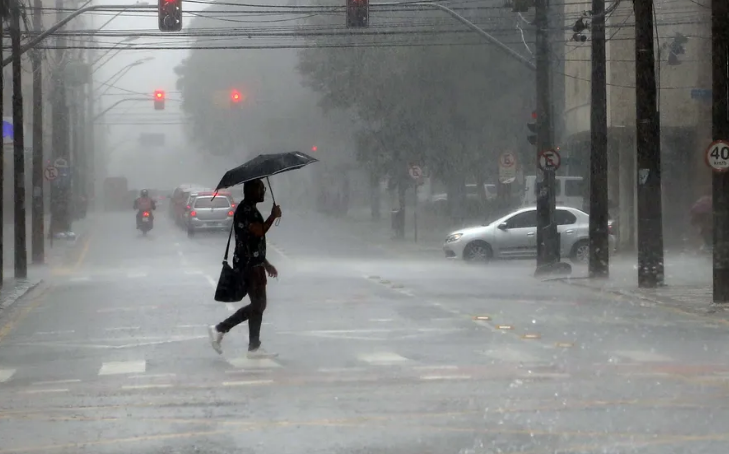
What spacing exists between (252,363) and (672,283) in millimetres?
13910

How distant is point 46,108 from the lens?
80.6 meters

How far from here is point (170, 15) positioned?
27359mm

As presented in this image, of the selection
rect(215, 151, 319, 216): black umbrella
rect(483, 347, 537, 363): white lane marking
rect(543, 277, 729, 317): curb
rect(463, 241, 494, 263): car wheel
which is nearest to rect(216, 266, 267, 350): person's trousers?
rect(215, 151, 319, 216): black umbrella

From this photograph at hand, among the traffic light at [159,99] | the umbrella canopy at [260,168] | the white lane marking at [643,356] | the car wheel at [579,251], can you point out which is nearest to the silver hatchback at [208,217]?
the traffic light at [159,99]

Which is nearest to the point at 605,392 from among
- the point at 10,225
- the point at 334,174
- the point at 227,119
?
the point at 10,225

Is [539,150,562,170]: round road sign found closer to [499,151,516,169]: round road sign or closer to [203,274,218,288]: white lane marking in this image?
[499,151,516,169]: round road sign

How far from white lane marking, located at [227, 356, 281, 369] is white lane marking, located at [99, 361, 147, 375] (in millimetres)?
896

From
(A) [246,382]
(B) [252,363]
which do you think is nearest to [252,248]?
(B) [252,363]

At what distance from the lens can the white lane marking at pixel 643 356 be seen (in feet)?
43.2

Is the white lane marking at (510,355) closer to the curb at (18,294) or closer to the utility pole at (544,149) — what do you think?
the curb at (18,294)

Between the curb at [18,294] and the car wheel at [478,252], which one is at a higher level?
the car wheel at [478,252]

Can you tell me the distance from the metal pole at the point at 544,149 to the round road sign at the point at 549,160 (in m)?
0.23

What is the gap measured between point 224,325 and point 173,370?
4.08 ft

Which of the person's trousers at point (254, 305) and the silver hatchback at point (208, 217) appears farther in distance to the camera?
the silver hatchback at point (208, 217)
